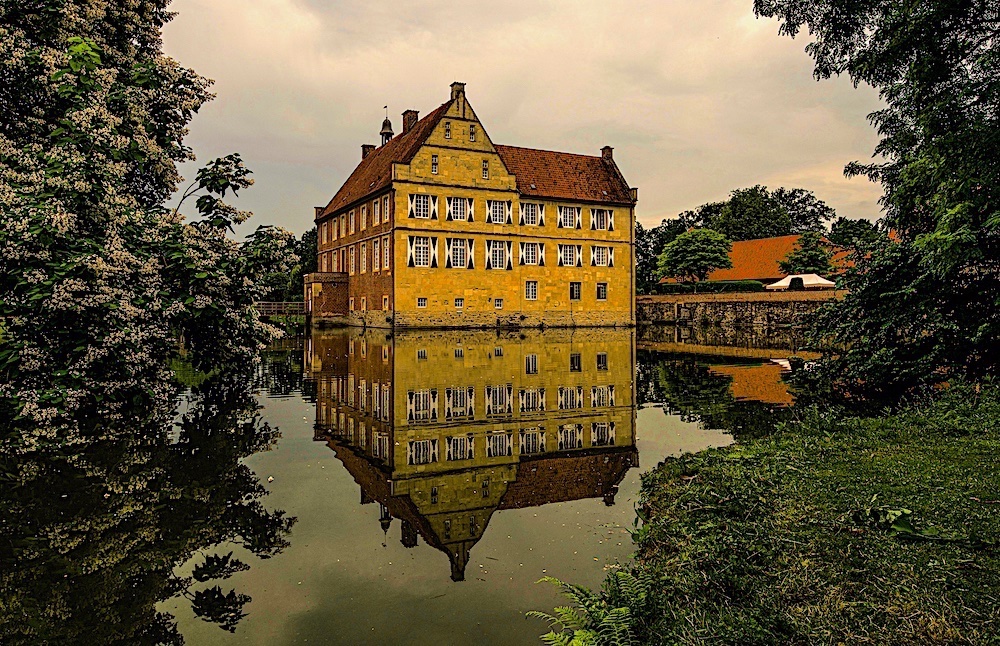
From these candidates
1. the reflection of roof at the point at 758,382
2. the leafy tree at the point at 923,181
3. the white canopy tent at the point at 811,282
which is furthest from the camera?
the white canopy tent at the point at 811,282

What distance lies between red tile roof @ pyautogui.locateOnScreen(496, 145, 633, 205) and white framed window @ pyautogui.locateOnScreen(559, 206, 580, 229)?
69 centimetres

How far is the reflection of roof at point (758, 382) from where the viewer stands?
1330cm

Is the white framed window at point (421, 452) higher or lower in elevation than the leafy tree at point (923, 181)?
lower

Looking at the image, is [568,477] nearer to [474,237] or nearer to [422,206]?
[422,206]

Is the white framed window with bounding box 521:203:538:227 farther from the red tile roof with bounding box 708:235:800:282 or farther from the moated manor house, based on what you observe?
the red tile roof with bounding box 708:235:800:282

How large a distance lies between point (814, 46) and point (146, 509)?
820 cm

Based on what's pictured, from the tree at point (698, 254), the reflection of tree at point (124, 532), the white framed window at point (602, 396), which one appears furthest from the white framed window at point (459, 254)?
the reflection of tree at point (124, 532)

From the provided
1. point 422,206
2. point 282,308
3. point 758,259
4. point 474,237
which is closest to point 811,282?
point 758,259

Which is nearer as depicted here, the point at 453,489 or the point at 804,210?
the point at 453,489

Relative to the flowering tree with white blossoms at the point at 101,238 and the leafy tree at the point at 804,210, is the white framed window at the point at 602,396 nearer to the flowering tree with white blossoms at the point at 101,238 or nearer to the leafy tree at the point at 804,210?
the flowering tree with white blossoms at the point at 101,238

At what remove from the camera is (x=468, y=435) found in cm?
972

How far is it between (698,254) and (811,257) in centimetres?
887

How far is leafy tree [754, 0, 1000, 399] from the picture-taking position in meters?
5.95

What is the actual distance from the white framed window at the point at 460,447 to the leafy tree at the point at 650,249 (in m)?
60.5
